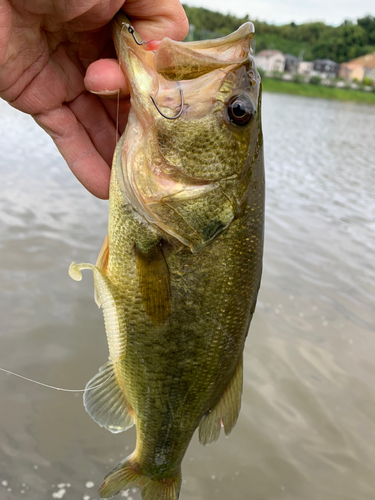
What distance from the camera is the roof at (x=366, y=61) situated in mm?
86812

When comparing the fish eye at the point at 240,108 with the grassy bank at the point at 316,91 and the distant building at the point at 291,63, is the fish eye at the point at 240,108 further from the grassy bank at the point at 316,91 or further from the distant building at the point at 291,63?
the distant building at the point at 291,63

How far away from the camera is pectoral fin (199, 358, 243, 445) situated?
2.04 metres

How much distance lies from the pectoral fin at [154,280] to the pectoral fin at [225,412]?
595 millimetres

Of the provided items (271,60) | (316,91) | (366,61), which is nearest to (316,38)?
(366,61)

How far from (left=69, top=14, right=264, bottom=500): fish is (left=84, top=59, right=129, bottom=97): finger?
8 cm

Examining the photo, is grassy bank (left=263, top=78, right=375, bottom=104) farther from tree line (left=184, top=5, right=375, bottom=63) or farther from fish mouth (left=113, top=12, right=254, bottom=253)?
fish mouth (left=113, top=12, right=254, bottom=253)

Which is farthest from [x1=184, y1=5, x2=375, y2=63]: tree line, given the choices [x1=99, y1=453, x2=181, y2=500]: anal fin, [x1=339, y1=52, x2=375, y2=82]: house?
[x1=99, y1=453, x2=181, y2=500]: anal fin

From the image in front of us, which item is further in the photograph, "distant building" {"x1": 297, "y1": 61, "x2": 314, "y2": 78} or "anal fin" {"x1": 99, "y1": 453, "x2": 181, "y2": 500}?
"distant building" {"x1": 297, "y1": 61, "x2": 314, "y2": 78}

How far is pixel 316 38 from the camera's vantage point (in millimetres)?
103688

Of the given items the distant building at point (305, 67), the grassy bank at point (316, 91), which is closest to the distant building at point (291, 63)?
the distant building at point (305, 67)

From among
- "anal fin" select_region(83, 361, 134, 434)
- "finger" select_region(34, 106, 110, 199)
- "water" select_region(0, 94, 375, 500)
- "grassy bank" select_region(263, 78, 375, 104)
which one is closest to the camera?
"anal fin" select_region(83, 361, 134, 434)

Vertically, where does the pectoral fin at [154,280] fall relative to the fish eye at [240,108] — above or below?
below

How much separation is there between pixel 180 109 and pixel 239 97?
9.9 inches

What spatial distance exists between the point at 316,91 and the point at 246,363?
60353mm
